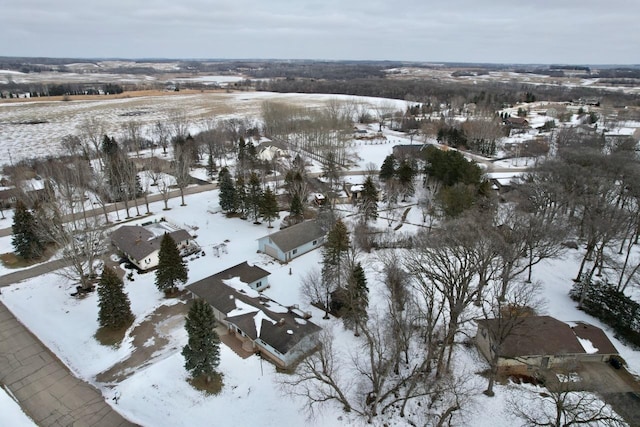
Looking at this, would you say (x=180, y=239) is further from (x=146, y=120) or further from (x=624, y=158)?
(x=146, y=120)

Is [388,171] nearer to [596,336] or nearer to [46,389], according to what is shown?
[596,336]

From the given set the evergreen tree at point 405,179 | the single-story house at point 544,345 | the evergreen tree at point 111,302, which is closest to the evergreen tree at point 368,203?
the evergreen tree at point 405,179

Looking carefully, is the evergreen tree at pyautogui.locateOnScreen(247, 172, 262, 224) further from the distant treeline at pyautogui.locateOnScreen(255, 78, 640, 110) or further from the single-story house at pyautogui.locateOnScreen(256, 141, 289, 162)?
the distant treeline at pyautogui.locateOnScreen(255, 78, 640, 110)

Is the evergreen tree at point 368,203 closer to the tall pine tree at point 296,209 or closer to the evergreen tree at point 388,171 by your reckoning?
the tall pine tree at point 296,209

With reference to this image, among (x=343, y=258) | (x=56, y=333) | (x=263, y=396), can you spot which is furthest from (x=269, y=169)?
(x=263, y=396)

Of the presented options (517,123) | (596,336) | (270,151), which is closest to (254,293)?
(596,336)

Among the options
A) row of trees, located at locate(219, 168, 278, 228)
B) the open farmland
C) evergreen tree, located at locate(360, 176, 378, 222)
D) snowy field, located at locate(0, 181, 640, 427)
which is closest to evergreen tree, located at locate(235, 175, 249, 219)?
row of trees, located at locate(219, 168, 278, 228)
